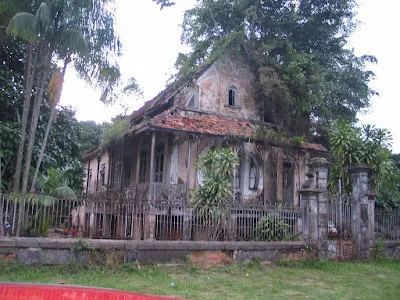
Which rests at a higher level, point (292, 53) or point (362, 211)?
point (292, 53)

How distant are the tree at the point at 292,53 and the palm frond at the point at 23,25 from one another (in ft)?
25.2

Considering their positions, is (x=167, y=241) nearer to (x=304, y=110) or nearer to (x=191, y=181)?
(x=191, y=181)

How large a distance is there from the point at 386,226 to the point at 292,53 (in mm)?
7632

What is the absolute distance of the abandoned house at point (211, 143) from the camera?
45.2ft

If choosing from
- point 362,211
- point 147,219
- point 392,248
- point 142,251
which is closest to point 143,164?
point 147,219

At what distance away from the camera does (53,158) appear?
49.4ft

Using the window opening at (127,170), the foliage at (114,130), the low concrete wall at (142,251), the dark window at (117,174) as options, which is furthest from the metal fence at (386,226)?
the dark window at (117,174)

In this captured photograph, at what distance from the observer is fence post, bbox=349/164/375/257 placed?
11.8 m

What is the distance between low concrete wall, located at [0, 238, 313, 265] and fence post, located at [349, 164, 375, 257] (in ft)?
6.67

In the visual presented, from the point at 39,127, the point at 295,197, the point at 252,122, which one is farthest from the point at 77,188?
the point at 295,197

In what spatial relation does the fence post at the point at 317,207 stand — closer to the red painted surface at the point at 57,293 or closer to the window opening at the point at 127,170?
the window opening at the point at 127,170

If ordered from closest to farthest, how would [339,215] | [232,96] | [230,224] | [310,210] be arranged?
1. [230,224]
2. [310,210]
3. [339,215]
4. [232,96]

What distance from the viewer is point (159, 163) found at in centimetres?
1543

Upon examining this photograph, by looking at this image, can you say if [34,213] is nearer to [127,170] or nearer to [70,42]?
[70,42]
